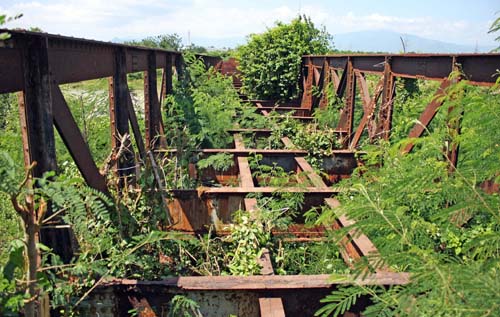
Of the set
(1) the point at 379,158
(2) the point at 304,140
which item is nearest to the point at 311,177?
(1) the point at 379,158

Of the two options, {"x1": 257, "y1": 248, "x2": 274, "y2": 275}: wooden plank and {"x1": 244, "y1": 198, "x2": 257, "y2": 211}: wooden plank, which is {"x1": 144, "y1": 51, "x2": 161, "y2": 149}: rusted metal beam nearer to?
{"x1": 244, "y1": 198, "x2": 257, "y2": 211}: wooden plank

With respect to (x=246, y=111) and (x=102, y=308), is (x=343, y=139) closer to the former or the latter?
(x=246, y=111)

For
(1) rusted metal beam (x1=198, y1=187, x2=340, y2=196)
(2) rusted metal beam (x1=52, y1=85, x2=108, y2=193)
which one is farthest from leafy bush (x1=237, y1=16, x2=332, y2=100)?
(2) rusted metal beam (x1=52, y1=85, x2=108, y2=193)

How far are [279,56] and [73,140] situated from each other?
12.5m

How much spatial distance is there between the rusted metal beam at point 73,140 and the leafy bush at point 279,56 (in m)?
11.7

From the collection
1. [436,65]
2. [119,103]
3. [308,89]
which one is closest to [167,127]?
[119,103]

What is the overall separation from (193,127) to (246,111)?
6.31 ft

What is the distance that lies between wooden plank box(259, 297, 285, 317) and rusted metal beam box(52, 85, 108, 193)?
180 centimetres

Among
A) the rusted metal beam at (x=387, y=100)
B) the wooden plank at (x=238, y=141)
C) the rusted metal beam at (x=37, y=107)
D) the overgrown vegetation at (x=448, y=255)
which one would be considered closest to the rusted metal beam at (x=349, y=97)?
the rusted metal beam at (x=387, y=100)

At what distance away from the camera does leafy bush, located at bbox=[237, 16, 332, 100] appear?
15.2 m

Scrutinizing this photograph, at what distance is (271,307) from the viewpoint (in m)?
3.15

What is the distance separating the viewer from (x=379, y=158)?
603 cm

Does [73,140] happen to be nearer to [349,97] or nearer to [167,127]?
[167,127]

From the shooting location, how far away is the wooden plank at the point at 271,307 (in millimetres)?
3061
